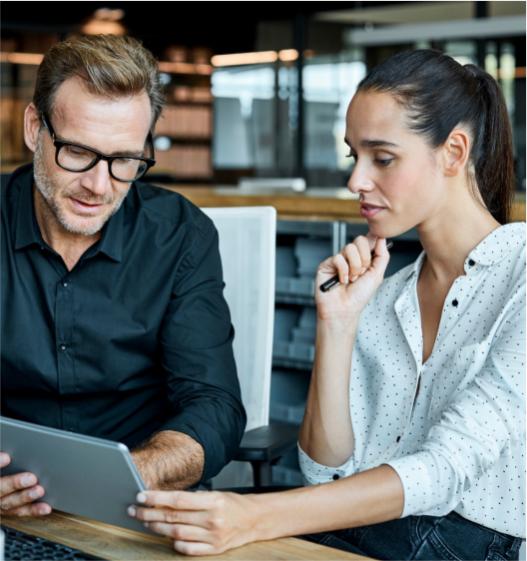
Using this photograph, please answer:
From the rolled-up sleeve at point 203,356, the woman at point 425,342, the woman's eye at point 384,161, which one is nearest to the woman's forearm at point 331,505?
the woman at point 425,342

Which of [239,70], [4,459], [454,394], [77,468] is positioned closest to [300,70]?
[239,70]

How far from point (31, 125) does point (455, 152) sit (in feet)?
2.93

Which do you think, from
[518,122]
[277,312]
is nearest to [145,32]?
[518,122]

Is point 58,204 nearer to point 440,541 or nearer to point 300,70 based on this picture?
point 440,541

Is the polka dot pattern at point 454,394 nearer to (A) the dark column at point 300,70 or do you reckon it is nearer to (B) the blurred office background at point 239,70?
(B) the blurred office background at point 239,70

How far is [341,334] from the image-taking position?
1852 mm

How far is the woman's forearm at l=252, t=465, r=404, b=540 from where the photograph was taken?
1338 mm

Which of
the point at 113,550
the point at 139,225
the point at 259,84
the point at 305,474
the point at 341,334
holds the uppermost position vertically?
the point at 259,84

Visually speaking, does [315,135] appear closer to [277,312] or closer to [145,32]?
[145,32]

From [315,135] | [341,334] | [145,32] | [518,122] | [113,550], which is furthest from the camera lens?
[145,32]

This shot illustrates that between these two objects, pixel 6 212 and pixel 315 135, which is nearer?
pixel 6 212

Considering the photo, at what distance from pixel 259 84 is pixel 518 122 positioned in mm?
3215

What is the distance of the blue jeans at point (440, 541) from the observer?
163cm

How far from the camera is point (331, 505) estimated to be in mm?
1403
